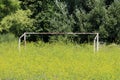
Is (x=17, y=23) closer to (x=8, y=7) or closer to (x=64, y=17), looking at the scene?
(x=8, y=7)

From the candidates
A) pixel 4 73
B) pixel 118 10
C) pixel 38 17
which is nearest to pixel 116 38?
pixel 118 10

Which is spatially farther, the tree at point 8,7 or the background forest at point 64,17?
the background forest at point 64,17

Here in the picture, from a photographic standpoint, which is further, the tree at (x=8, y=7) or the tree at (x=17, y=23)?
the tree at (x=17, y=23)

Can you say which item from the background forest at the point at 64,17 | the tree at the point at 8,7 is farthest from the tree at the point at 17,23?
the tree at the point at 8,7

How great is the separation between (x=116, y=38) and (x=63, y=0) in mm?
4618

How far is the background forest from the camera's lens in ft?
89.4

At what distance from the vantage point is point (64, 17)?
28125mm

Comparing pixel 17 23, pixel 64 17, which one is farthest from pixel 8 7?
pixel 64 17

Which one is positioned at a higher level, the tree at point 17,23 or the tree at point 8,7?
the tree at point 8,7

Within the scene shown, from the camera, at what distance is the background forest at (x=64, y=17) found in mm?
27250

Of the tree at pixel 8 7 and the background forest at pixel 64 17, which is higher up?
the tree at pixel 8 7

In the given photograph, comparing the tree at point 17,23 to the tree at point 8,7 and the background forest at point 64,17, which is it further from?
the tree at point 8,7

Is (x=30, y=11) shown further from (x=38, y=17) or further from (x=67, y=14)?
(x=67, y=14)

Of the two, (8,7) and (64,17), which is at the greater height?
(8,7)
